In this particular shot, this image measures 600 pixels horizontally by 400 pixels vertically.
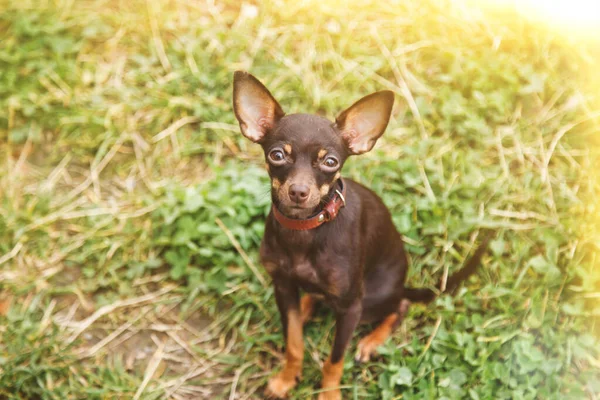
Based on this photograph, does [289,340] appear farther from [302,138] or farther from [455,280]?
[302,138]

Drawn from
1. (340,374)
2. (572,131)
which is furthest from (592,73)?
(340,374)

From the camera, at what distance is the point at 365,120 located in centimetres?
285

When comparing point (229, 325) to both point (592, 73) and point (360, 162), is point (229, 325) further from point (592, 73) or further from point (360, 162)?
point (592, 73)

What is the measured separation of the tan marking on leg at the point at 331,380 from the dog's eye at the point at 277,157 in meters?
1.31

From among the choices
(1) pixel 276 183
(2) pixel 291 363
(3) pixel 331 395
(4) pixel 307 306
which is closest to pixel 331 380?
(3) pixel 331 395

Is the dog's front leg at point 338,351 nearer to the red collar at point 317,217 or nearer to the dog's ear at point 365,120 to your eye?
the red collar at point 317,217

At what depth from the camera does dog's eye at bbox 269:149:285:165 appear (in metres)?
2.68

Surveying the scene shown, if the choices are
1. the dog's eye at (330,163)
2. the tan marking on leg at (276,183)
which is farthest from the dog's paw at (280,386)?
the dog's eye at (330,163)

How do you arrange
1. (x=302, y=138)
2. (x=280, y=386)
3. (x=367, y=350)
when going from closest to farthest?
(x=302, y=138) < (x=280, y=386) < (x=367, y=350)

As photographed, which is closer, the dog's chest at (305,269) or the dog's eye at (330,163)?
the dog's eye at (330,163)

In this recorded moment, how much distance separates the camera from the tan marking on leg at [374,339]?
11.8 feet

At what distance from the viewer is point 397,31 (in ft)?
16.6

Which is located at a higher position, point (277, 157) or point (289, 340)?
point (277, 157)

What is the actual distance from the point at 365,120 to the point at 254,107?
22.3 inches
